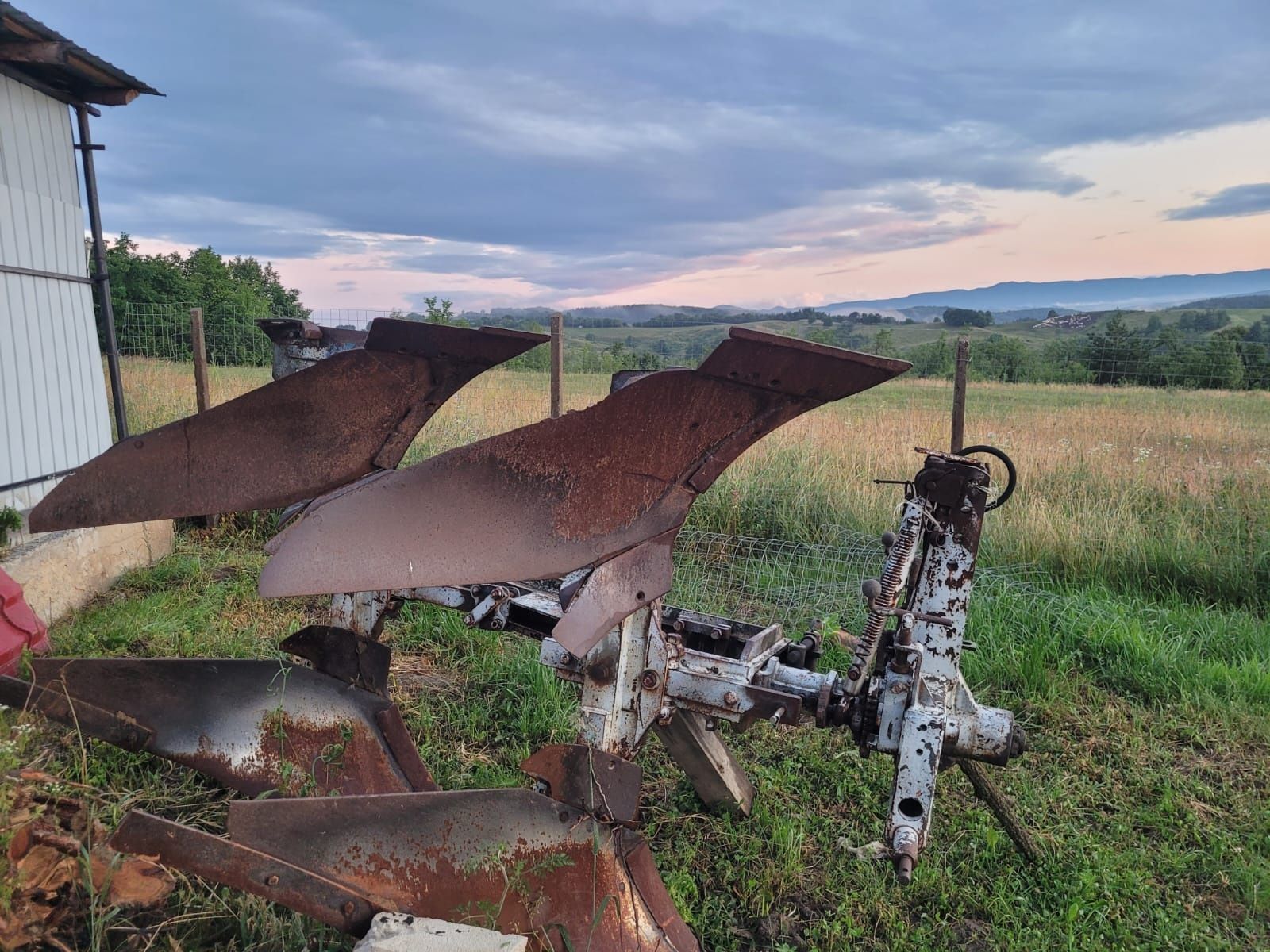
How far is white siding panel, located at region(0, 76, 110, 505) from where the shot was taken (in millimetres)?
5449

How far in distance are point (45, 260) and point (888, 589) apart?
6.33 metres

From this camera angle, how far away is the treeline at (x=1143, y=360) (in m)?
7.74

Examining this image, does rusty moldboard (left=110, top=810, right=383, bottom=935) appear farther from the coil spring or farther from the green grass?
the coil spring

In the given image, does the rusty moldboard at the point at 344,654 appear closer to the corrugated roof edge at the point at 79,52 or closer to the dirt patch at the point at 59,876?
the dirt patch at the point at 59,876

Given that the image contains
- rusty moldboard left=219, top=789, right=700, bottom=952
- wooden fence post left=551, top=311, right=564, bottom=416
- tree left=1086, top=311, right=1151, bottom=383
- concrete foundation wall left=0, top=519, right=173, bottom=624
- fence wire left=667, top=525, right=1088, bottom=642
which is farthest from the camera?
tree left=1086, top=311, right=1151, bottom=383

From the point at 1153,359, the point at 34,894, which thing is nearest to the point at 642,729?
the point at 34,894

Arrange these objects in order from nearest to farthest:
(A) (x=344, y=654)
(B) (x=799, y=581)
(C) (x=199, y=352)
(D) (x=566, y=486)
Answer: (D) (x=566, y=486), (A) (x=344, y=654), (B) (x=799, y=581), (C) (x=199, y=352)

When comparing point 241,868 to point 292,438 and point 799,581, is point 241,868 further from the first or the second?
point 799,581

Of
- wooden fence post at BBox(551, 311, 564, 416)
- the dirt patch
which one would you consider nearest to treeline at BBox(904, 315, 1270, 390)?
wooden fence post at BBox(551, 311, 564, 416)

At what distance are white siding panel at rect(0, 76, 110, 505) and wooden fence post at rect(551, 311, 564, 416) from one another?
11.6ft

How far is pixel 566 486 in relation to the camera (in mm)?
1990

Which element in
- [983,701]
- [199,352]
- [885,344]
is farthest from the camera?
[885,344]

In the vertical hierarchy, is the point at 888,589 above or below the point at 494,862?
above

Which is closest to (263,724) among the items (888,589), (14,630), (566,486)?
(14,630)
